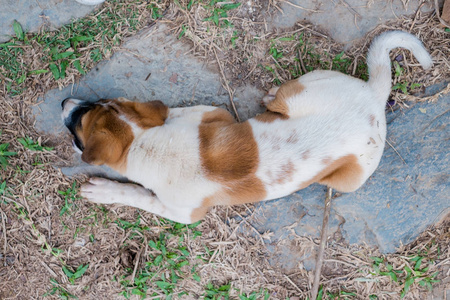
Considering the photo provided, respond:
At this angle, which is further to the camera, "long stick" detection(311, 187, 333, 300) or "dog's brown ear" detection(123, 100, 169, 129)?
"long stick" detection(311, 187, 333, 300)

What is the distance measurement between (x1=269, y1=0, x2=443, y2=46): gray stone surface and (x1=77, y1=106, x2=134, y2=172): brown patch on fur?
2181 mm

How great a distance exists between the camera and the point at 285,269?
14.3ft

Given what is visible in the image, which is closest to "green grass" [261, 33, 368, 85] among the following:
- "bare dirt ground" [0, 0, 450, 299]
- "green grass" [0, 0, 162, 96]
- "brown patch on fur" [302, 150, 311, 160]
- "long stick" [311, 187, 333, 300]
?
"bare dirt ground" [0, 0, 450, 299]

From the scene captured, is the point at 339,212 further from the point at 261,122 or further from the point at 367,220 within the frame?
the point at 261,122

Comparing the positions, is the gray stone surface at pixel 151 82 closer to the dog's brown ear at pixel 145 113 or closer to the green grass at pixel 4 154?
the green grass at pixel 4 154

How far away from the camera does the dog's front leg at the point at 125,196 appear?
396 centimetres

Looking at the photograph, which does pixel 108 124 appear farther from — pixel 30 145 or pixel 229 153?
pixel 30 145

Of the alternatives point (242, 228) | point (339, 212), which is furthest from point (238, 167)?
point (339, 212)

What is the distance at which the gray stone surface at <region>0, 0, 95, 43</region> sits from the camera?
416 centimetres

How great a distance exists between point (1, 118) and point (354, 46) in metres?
4.16

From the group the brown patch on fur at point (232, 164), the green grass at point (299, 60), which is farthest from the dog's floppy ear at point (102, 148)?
the green grass at point (299, 60)

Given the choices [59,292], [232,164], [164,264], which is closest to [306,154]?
[232,164]

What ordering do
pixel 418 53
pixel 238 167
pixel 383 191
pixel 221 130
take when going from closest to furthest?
pixel 238 167, pixel 221 130, pixel 418 53, pixel 383 191

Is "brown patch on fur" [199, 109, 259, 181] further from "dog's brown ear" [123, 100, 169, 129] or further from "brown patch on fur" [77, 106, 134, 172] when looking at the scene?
"brown patch on fur" [77, 106, 134, 172]
